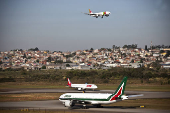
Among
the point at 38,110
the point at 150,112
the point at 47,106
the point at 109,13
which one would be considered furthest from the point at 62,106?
the point at 109,13

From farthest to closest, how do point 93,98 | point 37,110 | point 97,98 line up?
1. point 93,98
2. point 97,98
3. point 37,110

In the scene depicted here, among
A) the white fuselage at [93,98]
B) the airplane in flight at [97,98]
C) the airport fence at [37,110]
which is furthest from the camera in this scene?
the white fuselage at [93,98]

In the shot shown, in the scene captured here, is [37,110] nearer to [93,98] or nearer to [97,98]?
[93,98]

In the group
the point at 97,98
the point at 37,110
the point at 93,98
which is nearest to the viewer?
the point at 37,110

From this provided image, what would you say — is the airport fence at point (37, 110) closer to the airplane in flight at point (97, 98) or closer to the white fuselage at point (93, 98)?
the airplane in flight at point (97, 98)

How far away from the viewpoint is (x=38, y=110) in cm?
4791

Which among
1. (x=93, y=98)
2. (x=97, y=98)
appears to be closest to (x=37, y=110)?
(x=93, y=98)

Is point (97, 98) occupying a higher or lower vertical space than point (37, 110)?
higher

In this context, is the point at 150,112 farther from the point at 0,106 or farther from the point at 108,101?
the point at 0,106

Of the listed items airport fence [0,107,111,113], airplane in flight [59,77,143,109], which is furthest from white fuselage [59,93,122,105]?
airport fence [0,107,111,113]

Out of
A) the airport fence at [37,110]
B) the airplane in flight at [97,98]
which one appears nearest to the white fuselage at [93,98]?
the airplane in flight at [97,98]

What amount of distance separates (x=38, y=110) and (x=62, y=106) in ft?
21.7

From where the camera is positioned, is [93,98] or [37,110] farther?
[93,98]

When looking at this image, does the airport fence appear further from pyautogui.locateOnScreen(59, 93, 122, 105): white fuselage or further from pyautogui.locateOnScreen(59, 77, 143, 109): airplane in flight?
pyautogui.locateOnScreen(59, 93, 122, 105): white fuselage
